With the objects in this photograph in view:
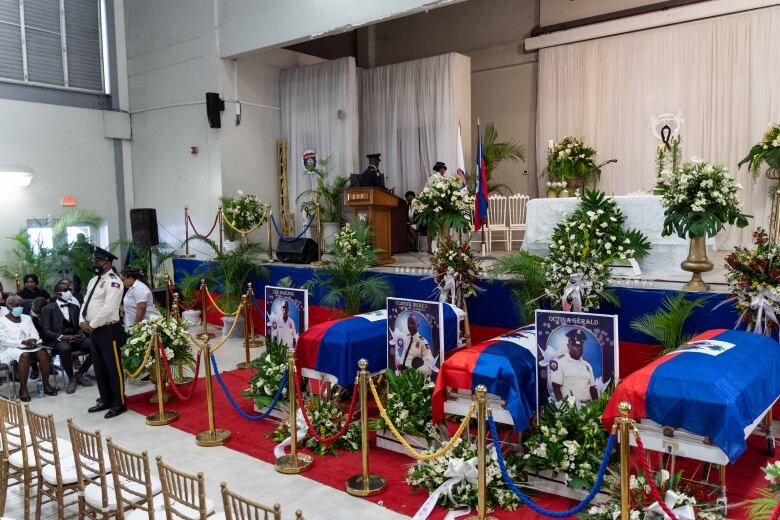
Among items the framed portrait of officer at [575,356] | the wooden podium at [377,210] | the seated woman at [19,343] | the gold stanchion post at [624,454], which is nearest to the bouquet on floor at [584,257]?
the framed portrait of officer at [575,356]

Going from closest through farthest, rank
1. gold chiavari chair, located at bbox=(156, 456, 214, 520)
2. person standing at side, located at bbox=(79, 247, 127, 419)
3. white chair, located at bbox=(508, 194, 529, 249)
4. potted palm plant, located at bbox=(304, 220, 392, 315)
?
gold chiavari chair, located at bbox=(156, 456, 214, 520)
person standing at side, located at bbox=(79, 247, 127, 419)
potted palm plant, located at bbox=(304, 220, 392, 315)
white chair, located at bbox=(508, 194, 529, 249)

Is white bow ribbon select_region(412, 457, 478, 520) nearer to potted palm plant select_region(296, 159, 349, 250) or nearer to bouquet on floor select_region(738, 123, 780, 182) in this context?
bouquet on floor select_region(738, 123, 780, 182)

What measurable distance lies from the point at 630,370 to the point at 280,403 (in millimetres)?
3653

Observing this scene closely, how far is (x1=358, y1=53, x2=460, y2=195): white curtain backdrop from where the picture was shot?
481 inches

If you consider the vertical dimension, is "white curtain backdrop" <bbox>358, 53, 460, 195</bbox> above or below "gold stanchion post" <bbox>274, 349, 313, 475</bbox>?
above

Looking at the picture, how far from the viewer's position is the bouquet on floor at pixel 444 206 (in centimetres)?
768

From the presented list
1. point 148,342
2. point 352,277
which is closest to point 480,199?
point 352,277

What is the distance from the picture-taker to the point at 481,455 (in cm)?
422

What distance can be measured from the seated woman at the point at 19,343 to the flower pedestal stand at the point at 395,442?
15.3 feet

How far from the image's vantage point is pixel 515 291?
6.98 meters

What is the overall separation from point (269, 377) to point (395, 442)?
5.93 feet

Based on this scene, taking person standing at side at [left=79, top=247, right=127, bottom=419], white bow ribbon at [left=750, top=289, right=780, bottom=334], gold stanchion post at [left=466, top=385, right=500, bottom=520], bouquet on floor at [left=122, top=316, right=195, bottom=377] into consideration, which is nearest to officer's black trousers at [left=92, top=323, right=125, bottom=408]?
person standing at side at [left=79, top=247, right=127, bottom=419]

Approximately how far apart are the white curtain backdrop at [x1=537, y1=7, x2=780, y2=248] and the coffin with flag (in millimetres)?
7153

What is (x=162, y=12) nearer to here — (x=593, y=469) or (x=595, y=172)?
(x=595, y=172)
